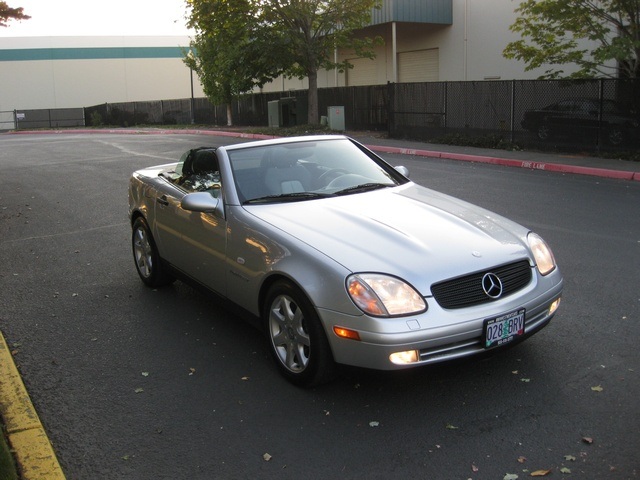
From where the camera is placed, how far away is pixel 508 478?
3316 millimetres

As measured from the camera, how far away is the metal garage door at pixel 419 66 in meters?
29.2

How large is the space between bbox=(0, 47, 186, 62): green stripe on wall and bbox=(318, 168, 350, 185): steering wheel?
50055 millimetres

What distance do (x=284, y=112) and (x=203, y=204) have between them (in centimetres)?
2861

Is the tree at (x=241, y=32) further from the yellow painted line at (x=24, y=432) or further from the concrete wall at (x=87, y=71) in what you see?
the concrete wall at (x=87, y=71)

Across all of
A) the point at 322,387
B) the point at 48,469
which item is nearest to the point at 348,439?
the point at 322,387

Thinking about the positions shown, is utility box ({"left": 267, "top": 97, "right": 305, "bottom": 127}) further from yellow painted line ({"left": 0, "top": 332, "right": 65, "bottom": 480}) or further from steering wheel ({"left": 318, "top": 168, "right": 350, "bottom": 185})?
yellow painted line ({"left": 0, "top": 332, "right": 65, "bottom": 480})

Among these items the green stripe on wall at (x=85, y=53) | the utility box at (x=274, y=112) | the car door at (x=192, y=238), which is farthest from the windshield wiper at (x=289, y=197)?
the green stripe on wall at (x=85, y=53)

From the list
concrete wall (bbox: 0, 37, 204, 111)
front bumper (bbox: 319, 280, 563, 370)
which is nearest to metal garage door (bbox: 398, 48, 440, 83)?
concrete wall (bbox: 0, 37, 204, 111)

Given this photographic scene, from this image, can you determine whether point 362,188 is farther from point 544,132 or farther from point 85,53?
point 85,53

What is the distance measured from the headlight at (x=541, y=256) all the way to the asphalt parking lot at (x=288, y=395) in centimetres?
61

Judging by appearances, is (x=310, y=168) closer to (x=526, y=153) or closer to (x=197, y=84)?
(x=526, y=153)

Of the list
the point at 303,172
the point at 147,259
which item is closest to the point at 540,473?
the point at 303,172

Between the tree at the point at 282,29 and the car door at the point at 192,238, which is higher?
the tree at the point at 282,29

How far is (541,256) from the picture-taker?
4.65 metres
